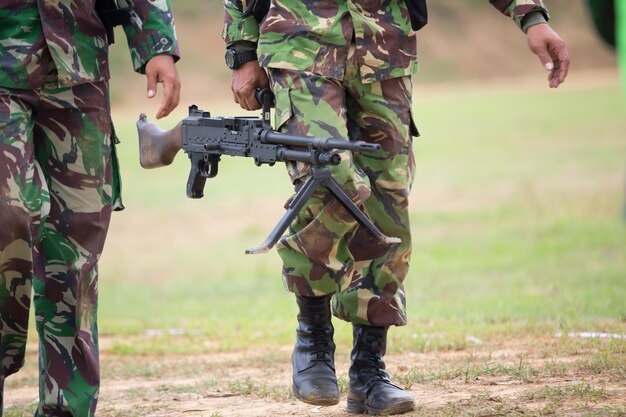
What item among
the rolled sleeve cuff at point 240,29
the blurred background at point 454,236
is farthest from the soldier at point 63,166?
the blurred background at point 454,236

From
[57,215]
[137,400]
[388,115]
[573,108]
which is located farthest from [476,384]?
[573,108]

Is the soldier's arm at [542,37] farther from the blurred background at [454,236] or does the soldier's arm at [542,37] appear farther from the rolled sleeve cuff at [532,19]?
the blurred background at [454,236]

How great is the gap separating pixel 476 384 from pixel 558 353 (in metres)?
0.88

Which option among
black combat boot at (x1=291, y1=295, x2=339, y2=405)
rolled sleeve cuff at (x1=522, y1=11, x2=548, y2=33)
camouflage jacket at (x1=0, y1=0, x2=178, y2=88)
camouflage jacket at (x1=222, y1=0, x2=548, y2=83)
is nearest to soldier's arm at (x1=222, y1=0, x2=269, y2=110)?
camouflage jacket at (x1=222, y1=0, x2=548, y2=83)

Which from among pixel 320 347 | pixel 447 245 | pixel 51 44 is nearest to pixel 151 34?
pixel 51 44

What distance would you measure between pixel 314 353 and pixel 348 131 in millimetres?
927

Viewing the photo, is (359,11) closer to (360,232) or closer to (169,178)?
(360,232)

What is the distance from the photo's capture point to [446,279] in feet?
39.9

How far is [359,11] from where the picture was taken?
466 centimetres

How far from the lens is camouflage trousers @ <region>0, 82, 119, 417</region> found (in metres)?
4.32

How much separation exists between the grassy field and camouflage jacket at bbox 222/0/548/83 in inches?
55.8

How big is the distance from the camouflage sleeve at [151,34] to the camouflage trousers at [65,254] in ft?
0.70

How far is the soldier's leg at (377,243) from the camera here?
187 inches

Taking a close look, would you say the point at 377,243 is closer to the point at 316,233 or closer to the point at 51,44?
the point at 316,233
